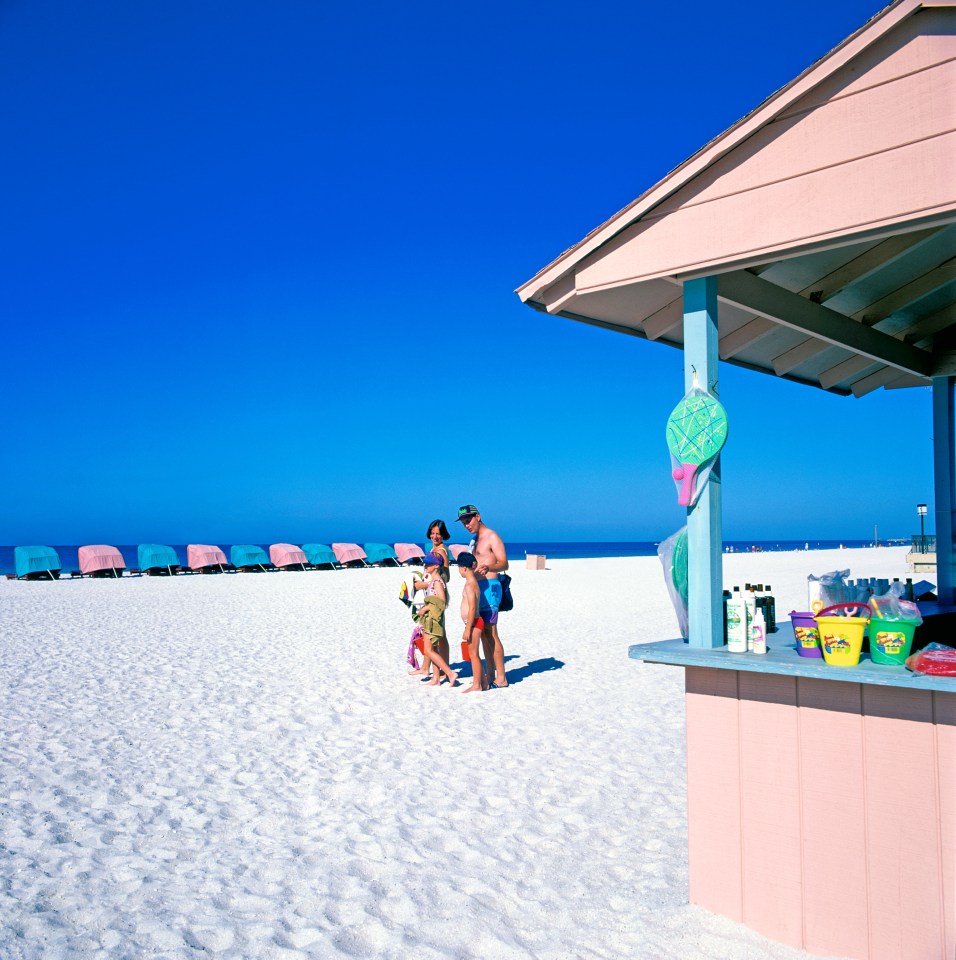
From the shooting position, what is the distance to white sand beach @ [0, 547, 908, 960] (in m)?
3.02

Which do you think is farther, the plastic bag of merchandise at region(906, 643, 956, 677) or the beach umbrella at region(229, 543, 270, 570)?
the beach umbrella at region(229, 543, 270, 570)

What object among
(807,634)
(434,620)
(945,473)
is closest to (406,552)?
(434,620)

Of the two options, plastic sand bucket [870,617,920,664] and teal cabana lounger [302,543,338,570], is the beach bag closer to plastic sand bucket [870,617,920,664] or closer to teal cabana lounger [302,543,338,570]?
plastic sand bucket [870,617,920,664]

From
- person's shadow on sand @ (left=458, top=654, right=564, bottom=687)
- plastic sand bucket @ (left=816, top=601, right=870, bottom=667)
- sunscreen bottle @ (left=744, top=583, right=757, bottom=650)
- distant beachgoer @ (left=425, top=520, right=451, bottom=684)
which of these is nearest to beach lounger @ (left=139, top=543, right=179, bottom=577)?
person's shadow on sand @ (left=458, top=654, right=564, bottom=687)

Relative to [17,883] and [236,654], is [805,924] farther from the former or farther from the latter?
[236,654]

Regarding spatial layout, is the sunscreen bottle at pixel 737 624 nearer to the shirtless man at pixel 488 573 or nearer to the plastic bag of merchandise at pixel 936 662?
the plastic bag of merchandise at pixel 936 662

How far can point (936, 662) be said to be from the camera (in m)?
2.57

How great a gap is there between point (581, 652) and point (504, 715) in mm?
3180

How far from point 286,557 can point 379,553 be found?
439 centimetres

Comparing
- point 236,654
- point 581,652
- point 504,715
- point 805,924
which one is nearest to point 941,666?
point 805,924

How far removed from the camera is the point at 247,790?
182 inches

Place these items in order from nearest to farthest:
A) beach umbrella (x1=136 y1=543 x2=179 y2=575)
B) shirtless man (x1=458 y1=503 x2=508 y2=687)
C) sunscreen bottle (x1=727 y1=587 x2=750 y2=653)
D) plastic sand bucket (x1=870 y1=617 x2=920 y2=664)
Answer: plastic sand bucket (x1=870 y1=617 x2=920 y2=664)
sunscreen bottle (x1=727 y1=587 x2=750 y2=653)
shirtless man (x1=458 y1=503 x2=508 y2=687)
beach umbrella (x1=136 y1=543 x2=179 y2=575)

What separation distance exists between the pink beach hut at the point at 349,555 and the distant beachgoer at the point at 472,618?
25.3m

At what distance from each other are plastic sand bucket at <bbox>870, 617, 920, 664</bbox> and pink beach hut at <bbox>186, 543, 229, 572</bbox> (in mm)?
26995
